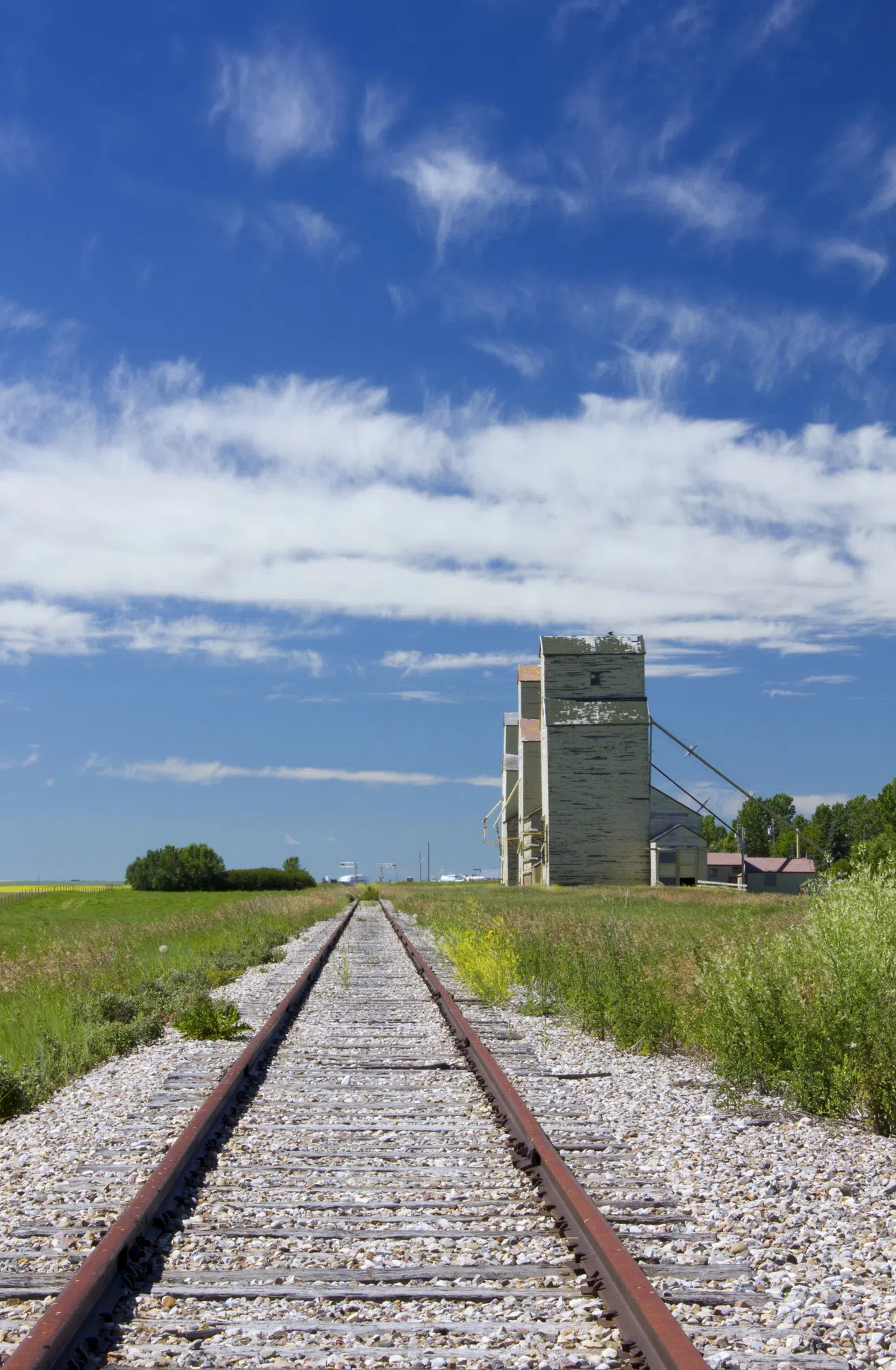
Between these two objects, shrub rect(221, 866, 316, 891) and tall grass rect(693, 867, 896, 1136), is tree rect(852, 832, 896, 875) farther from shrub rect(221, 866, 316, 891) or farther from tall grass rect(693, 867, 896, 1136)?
shrub rect(221, 866, 316, 891)

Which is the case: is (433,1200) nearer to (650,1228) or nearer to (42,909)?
(650,1228)

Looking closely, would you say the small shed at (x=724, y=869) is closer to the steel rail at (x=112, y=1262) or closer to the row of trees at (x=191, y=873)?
the row of trees at (x=191, y=873)

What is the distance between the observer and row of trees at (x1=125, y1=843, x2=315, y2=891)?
10456cm

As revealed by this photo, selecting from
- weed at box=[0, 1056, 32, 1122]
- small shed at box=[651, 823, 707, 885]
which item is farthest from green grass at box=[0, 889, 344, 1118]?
small shed at box=[651, 823, 707, 885]

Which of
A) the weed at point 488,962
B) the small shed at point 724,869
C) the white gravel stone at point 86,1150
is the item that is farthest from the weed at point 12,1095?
the small shed at point 724,869

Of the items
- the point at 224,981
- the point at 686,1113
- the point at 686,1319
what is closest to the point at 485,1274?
the point at 686,1319

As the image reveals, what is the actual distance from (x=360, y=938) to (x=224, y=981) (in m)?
11.1

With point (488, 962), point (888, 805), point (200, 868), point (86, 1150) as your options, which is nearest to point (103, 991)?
point (488, 962)

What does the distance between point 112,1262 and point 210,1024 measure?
6.97m

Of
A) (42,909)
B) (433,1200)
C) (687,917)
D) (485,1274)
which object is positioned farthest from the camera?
(42,909)

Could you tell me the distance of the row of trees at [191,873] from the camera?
105 m

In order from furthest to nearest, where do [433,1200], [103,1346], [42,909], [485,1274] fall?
1. [42,909]
2. [433,1200]
3. [485,1274]
4. [103,1346]

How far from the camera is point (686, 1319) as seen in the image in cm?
404

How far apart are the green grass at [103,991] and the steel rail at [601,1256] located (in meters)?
3.73
